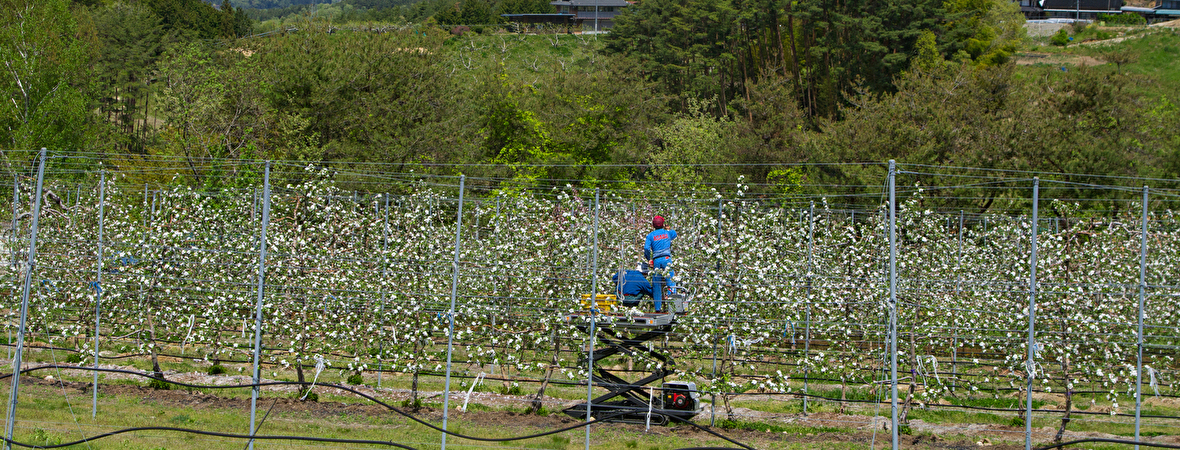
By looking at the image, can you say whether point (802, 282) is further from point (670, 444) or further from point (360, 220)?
point (360, 220)

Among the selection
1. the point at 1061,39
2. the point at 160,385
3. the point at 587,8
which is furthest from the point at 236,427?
the point at 587,8

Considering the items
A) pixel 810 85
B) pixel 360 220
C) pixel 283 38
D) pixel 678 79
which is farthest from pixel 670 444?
pixel 678 79

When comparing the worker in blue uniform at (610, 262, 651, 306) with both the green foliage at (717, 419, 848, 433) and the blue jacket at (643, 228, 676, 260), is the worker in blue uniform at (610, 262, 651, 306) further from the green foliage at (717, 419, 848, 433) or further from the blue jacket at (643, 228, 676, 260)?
the green foliage at (717, 419, 848, 433)

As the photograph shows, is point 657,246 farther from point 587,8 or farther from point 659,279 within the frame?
point 587,8

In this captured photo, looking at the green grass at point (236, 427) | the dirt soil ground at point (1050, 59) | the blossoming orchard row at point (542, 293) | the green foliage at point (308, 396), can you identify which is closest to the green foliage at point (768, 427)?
the blossoming orchard row at point (542, 293)

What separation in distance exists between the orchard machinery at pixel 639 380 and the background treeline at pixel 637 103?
429cm

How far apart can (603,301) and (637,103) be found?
2739 centimetres

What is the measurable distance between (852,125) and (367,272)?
17.0 m

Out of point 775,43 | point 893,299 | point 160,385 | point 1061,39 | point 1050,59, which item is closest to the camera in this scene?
point 893,299

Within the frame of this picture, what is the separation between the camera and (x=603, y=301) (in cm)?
1062

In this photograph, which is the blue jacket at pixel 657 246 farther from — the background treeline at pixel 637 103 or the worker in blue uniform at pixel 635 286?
the background treeline at pixel 637 103

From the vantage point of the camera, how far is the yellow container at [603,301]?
1046 centimetres

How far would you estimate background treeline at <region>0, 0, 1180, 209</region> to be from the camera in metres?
23.4

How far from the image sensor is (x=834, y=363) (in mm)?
12109
